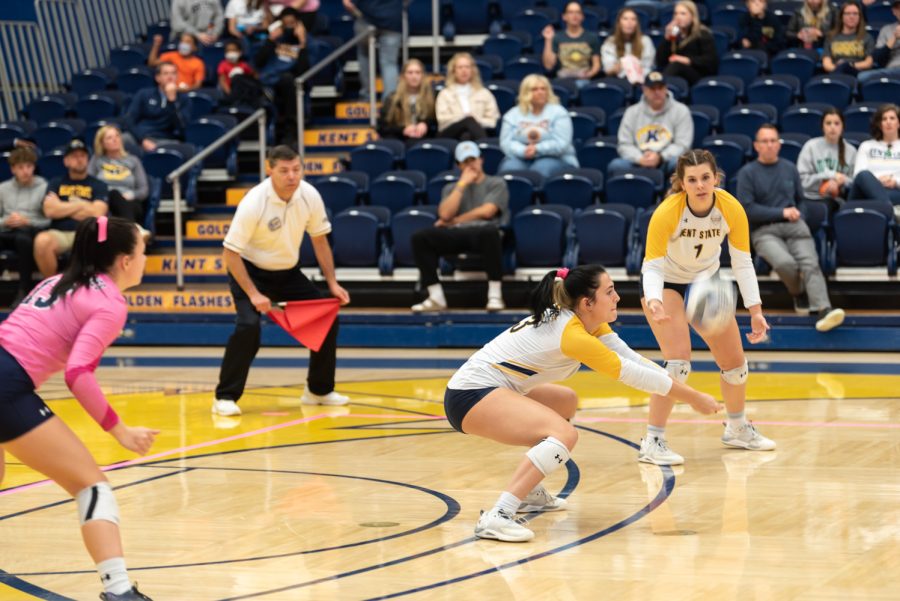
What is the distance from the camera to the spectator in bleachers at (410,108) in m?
14.9

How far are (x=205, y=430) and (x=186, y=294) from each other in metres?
5.56

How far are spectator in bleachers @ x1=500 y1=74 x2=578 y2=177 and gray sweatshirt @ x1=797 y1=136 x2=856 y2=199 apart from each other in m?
2.43

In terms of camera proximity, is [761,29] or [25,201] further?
[761,29]

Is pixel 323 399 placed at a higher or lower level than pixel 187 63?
lower

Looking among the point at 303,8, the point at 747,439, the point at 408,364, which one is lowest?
the point at 408,364

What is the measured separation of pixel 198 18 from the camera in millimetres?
18109

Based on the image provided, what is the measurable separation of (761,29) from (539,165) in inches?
135

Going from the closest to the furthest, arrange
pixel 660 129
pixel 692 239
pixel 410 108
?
pixel 692 239 → pixel 660 129 → pixel 410 108

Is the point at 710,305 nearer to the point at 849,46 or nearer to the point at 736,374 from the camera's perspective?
the point at 736,374

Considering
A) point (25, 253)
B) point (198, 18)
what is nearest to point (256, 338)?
point (25, 253)

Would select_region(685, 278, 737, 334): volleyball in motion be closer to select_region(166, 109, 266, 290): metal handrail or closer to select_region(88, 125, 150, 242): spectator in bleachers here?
select_region(166, 109, 266, 290): metal handrail

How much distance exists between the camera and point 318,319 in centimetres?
980

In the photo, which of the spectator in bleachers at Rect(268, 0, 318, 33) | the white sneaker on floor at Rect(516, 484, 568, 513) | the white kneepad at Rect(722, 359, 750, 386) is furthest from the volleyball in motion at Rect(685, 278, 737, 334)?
the spectator in bleachers at Rect(268, 0, 318, 33)

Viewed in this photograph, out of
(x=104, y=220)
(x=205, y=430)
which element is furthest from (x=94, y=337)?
(x=205, y=430)
